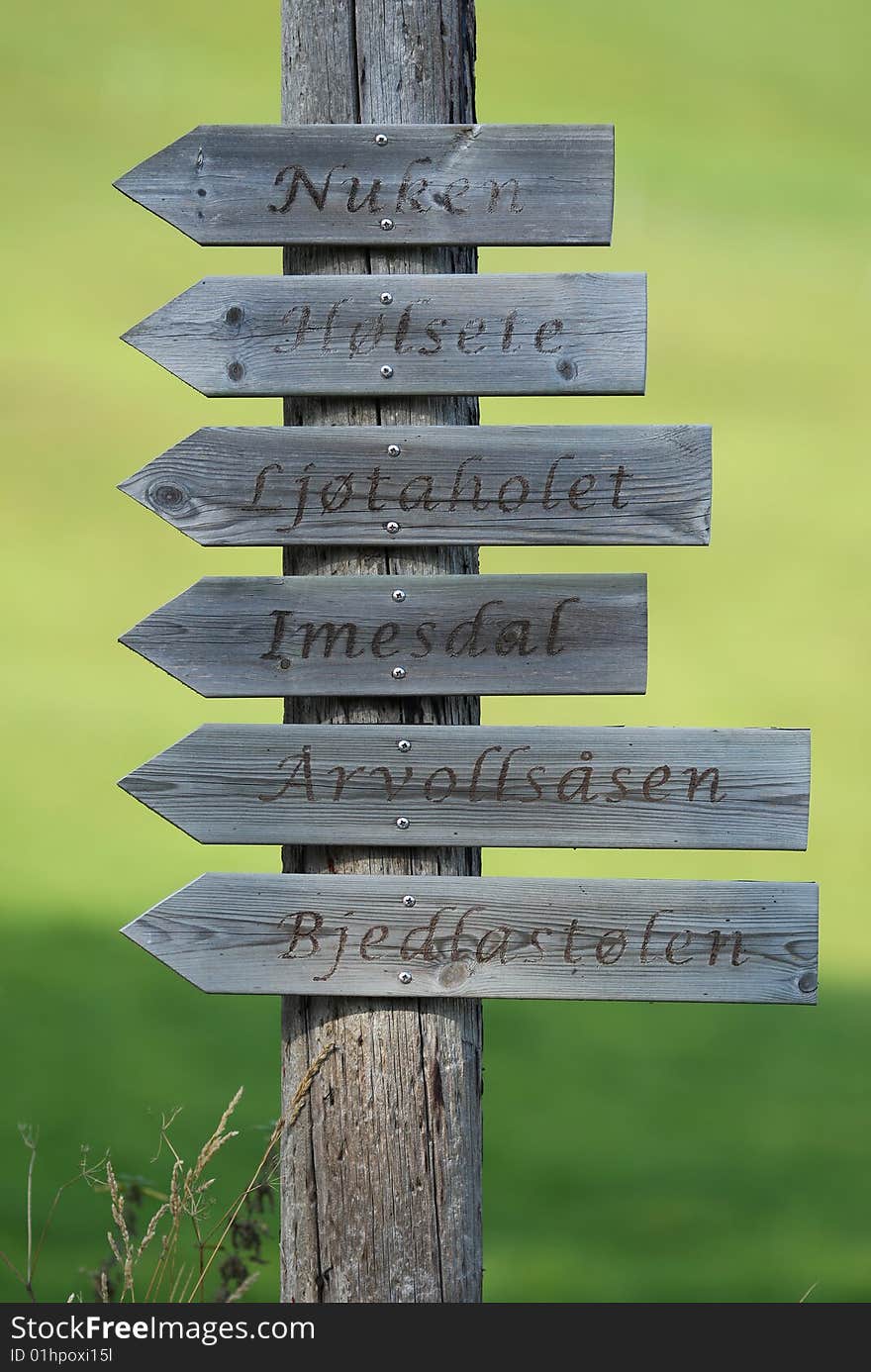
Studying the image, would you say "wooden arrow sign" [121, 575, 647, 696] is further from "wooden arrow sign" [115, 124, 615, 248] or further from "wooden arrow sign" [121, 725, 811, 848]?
"wooden arrow sign" [115, 124, 615, 248]

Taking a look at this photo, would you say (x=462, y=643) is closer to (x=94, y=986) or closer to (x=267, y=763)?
(x=267, y=763)

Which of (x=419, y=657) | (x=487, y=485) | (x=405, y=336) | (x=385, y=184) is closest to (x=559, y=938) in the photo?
(x=419, y=657)

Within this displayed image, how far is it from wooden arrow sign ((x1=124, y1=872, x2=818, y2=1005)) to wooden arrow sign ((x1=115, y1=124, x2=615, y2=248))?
3.62 feet

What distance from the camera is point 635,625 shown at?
2.56 m

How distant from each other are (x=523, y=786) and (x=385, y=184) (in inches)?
41.3

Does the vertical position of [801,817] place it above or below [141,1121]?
above

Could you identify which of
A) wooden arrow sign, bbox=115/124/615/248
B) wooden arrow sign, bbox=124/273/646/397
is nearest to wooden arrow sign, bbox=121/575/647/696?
wooden arrow sign, bbox=124/273/646/397

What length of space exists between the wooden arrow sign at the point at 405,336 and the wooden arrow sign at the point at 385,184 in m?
0.08

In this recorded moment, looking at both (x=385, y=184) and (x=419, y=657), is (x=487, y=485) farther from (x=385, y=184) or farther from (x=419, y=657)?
(x=385, y=184)

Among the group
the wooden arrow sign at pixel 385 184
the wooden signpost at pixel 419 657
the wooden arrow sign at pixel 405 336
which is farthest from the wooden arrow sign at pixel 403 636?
the wooden arrow sign at pixel 385 184

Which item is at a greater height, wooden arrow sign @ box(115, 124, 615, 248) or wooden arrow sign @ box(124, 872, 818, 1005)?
wooden arrow sign @ box(115, 124, 615, 248)

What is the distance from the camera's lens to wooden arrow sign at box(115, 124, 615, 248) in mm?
2549
